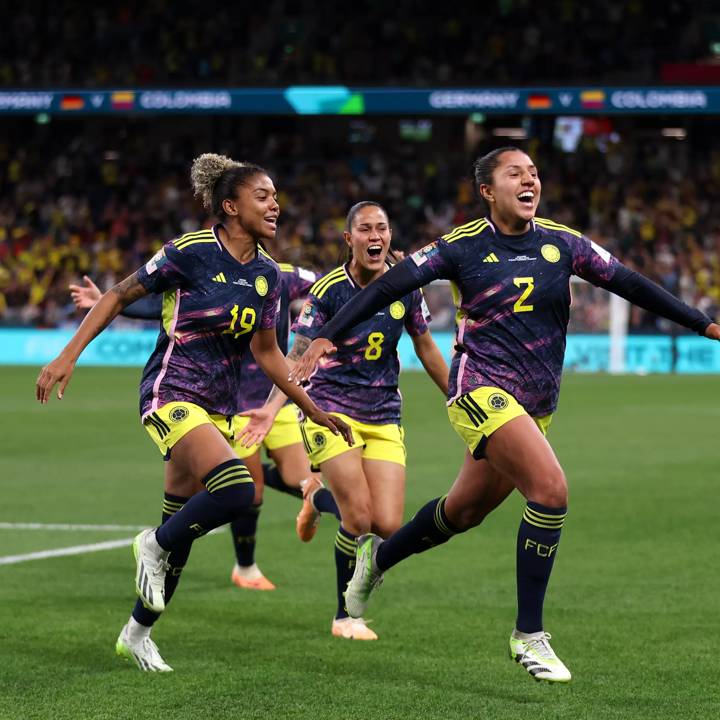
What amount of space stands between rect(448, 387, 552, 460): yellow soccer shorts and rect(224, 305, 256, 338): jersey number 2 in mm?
1039

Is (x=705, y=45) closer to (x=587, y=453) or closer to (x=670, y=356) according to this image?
(x=670, y=356)

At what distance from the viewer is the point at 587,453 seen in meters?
16.7

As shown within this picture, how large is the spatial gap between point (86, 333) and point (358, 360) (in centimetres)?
195

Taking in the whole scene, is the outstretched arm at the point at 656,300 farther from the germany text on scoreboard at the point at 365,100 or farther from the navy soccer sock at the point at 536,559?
the germany text on scoreboard at the point at 365,100

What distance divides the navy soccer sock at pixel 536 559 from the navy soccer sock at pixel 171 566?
1.51m

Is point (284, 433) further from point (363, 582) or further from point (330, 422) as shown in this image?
point (330, 422)

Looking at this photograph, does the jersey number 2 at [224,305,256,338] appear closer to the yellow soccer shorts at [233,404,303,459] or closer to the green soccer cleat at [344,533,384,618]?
the green soccer cleat at [344,533,384,618]

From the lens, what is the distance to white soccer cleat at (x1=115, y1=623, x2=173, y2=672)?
6.75m

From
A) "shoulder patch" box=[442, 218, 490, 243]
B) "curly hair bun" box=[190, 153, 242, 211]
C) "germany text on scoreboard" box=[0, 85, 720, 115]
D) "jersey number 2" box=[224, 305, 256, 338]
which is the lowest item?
"jersey number 2" box=[224, 305, 256, 338]

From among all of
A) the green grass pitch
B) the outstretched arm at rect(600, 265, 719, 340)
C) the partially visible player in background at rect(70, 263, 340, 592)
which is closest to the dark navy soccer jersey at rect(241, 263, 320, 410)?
the partially visible player in background at rect(70, 263, 340, 592)

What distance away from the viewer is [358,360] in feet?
26.6

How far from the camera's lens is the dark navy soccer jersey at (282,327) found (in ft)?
31.4

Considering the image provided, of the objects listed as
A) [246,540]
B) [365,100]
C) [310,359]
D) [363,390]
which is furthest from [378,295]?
[365,100]

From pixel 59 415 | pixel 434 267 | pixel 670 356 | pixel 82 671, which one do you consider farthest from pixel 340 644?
pixel 670 356
